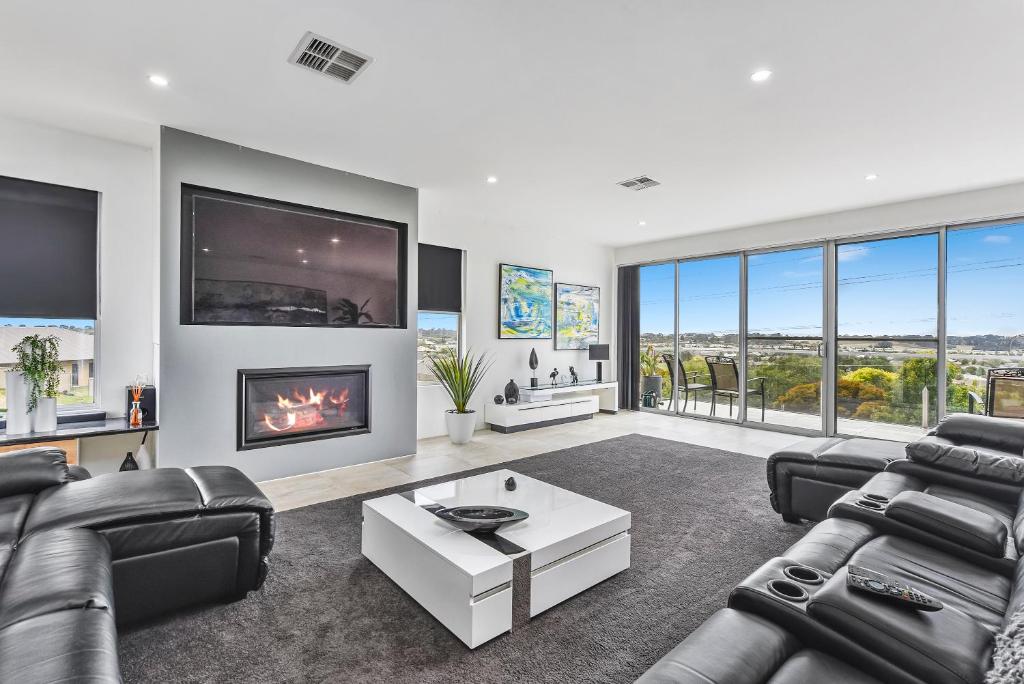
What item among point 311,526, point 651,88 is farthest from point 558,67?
point 311,526

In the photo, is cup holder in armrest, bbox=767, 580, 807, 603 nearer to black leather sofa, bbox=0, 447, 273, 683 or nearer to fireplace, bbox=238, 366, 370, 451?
black leather sofa, bbox=0, 447, 273, 683

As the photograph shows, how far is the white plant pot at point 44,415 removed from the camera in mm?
3424

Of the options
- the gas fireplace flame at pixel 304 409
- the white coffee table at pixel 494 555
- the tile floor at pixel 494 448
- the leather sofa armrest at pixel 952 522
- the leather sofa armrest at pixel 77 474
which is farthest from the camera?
the gas fireplace flame at pixel 304 409

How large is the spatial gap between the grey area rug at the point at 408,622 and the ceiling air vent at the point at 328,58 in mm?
2739

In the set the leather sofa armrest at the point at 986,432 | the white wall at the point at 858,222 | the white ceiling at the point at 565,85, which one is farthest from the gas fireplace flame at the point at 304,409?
the white wall at the point at 858,222

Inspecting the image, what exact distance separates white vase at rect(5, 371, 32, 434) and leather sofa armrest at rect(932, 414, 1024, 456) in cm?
613

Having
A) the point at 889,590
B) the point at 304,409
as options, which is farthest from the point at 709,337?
the point at 889,590

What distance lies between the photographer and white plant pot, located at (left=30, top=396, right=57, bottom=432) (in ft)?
11.2

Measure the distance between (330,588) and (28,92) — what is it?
3.60 metres

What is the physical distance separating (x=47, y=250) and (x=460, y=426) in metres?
3.81

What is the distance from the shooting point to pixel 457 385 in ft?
18.8

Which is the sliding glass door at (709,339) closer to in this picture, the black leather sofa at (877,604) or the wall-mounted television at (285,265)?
the wall-mounted television at (285,265)

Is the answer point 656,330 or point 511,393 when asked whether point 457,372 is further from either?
point 656,330

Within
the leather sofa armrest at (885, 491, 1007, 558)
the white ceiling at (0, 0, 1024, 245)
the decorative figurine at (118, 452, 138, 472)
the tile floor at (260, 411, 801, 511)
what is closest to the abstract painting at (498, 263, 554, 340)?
the tile floor at (260, 411, 801, 511)
